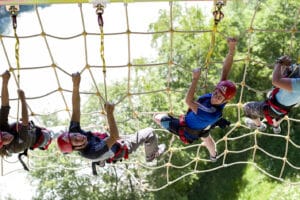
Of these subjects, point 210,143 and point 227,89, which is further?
point 210,143

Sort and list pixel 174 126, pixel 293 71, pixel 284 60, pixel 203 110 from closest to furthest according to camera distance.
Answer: pixel 284 60, pixel 293 71, pixel 203 110, pixel 174 126

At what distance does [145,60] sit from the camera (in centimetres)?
977

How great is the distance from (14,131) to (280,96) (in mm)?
1515

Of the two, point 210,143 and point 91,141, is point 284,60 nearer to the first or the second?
point 210,143

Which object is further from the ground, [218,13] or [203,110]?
[218,13]

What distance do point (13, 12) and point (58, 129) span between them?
0.97 meters

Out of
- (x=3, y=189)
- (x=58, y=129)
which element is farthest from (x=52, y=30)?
(x=58, y=129)

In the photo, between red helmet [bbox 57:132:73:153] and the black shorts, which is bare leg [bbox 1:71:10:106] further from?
the black shorts

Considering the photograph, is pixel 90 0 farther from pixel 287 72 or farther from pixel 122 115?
pixel 122 115

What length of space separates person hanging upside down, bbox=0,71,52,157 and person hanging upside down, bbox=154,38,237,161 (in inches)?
31.0

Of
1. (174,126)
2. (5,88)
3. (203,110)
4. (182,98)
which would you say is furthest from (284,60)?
(182,98)

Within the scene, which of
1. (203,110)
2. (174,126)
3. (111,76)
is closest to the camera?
(203,110)

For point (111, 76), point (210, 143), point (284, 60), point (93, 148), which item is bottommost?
point (111, 76)

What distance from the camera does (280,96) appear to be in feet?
10.00
